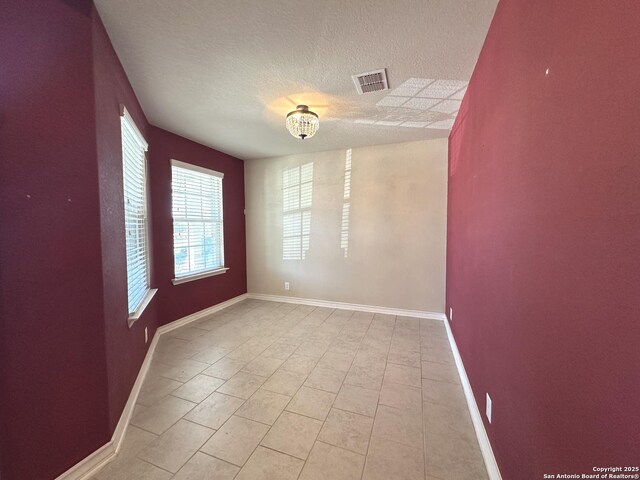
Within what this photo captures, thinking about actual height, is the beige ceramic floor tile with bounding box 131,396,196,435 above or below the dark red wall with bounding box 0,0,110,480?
Answer: below

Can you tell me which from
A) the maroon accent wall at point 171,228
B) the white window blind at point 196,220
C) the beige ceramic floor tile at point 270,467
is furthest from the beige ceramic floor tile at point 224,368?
the white window blind at point 196,220

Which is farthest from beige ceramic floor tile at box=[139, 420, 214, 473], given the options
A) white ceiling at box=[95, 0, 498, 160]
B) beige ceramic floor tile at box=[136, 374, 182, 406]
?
white ceiling at box=[95, 0, 498, 160]

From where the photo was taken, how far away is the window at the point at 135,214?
79.4 inches

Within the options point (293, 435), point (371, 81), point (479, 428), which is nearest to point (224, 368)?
point (293, 435)

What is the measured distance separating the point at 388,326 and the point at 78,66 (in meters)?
3.69

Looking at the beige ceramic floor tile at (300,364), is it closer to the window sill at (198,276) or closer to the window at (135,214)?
the window at (135,214)

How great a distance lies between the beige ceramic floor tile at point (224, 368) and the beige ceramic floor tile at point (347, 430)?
1.04 metres

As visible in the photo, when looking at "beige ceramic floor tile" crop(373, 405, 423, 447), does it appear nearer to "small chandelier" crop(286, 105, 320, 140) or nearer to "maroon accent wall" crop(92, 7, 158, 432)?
"maroon accent wall" crop(92, 7, 158, 432)

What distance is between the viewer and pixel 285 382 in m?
2.18

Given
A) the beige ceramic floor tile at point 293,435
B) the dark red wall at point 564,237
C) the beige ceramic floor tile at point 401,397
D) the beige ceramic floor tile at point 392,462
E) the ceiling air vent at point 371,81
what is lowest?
the beige ceramic floor tile at point 392,462

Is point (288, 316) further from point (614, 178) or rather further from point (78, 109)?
point (614, 178)

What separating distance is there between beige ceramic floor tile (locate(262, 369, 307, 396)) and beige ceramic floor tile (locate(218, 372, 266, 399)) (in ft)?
0.27

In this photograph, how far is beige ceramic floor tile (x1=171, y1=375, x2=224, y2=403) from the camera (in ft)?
6.62

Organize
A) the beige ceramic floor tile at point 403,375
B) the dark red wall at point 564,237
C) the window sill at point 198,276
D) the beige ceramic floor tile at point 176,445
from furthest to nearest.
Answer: the window sill at point 198,276 < the beige ceramic floor tile at point 403,375 < the beige ceramic floor tile at point 176,445 < the dark red wall at point 564,237
